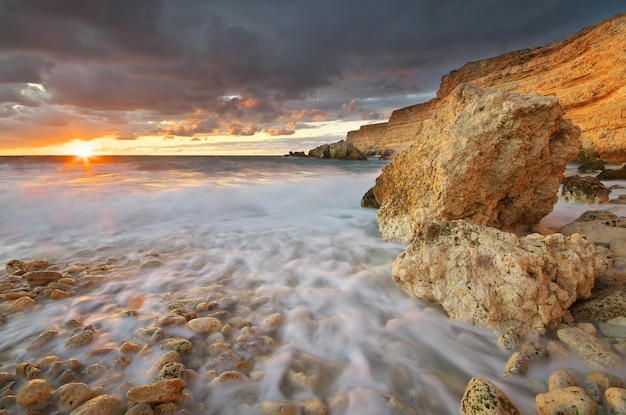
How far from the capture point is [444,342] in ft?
6.98

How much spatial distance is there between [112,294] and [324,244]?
254 centimetres

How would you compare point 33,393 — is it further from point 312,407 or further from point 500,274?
point 500,274

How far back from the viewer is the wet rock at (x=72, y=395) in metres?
1.55

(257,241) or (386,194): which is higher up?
(386,194)

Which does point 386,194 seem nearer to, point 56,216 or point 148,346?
point 148,346

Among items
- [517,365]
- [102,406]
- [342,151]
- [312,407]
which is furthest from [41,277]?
[342,151]

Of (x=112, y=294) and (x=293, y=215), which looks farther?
(x=293, y=215)

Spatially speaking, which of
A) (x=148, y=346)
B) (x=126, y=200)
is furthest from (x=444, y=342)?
(x=126, y=200)

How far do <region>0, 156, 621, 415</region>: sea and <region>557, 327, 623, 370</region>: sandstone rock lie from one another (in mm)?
135

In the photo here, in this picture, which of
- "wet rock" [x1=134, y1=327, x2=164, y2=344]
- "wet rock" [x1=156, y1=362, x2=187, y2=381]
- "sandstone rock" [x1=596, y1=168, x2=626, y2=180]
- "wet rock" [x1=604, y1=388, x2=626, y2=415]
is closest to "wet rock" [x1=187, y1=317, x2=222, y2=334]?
"wet rock" [x1=134, y1=327, x2=164, y2=344]

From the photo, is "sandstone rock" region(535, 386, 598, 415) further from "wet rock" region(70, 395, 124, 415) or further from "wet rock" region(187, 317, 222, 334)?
"wet rock" region(70, 395, 124, 415)

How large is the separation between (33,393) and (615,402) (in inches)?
114

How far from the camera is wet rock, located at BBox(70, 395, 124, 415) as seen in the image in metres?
1.46

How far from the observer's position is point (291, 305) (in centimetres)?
265
